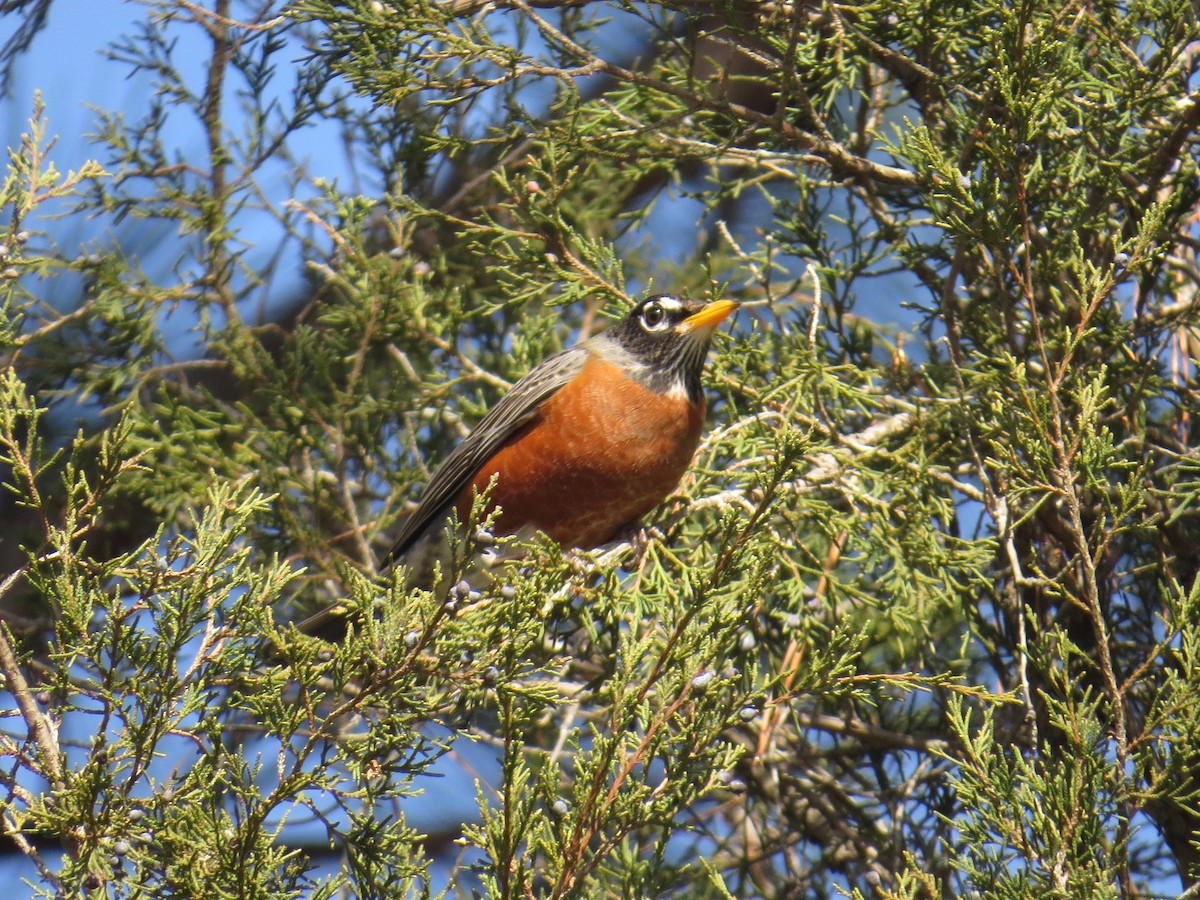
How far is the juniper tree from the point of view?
2.38m

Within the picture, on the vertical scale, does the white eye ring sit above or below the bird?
above

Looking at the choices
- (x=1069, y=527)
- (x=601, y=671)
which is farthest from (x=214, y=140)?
(x=1069, y=527)

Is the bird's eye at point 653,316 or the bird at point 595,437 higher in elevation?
the bird's eye at point 653,316

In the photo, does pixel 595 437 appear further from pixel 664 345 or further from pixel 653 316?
pixel 653 316

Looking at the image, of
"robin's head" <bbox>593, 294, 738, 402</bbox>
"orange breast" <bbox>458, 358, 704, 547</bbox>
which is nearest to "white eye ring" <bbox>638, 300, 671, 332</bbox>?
"robin's head" <bbox>593, 294, 738, 402</bbox>

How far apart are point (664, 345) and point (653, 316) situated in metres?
0.15

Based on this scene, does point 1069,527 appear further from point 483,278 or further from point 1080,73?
point 483,278

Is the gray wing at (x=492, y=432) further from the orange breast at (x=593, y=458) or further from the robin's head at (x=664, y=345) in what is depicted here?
the robin's head at (x=664, y=345)

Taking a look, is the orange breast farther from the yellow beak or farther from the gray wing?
the yellow beak

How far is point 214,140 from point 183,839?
2960mm

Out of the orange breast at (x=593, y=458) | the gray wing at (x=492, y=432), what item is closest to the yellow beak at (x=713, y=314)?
the orange breast at (x=593, y=458)

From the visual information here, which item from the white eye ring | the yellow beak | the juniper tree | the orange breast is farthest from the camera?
the white eye ring

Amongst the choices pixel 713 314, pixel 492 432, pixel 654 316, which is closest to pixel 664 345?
pixel 654 316

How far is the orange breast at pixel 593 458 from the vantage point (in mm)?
3994
